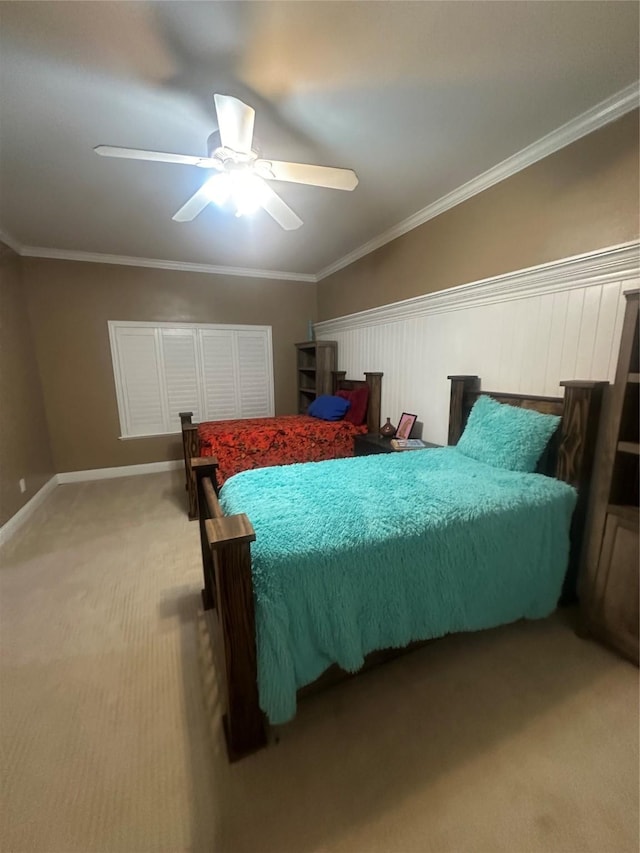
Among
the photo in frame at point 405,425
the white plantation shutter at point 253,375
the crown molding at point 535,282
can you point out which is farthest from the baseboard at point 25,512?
the crown molding at point 535,282

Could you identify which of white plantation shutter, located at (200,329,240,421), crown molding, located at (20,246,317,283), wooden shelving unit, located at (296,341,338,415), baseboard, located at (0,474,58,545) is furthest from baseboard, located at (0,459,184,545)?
crown molding, located at (20,246,317,283)

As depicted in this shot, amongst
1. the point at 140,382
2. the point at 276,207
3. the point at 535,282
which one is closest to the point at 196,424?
the point at 140,382

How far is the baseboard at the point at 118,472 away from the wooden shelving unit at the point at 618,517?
429 centimetres

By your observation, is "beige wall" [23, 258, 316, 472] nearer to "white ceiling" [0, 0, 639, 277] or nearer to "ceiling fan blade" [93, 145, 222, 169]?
"white ceiling" [0, 0, 639, 277]

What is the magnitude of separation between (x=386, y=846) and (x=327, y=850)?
0.17m

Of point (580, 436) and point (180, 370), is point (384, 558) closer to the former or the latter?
point (580, 436)

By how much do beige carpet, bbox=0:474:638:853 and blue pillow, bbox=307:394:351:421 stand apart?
2.42m

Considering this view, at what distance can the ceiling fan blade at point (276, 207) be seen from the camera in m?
1.86

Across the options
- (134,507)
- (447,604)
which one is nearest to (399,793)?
(447,604)

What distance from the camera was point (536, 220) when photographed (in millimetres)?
1994

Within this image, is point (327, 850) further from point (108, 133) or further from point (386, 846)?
point (108, 133)

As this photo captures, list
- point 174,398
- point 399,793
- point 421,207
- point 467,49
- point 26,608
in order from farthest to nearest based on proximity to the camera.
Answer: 1. point 174,398
2. point 421,207
3. point 26,608
4. point 467,49
5. point 399,793

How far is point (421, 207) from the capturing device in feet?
8.84

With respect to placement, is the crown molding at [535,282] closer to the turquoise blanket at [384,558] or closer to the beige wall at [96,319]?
the turquoise blanket at [384,558]
